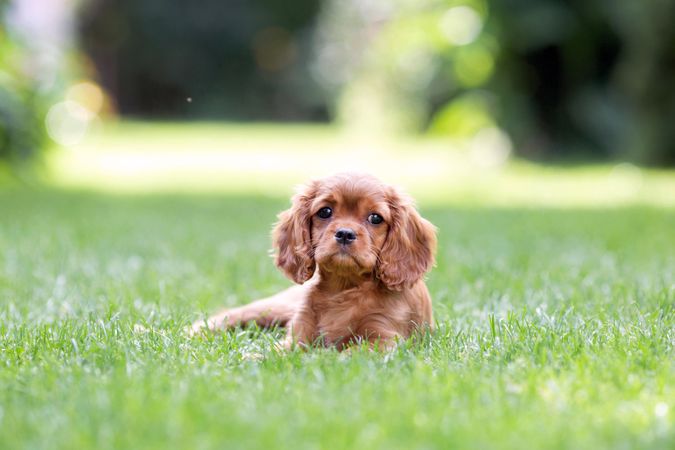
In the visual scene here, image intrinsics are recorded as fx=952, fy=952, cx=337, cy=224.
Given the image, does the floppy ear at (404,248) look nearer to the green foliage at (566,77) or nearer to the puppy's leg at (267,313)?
the puppy's leg at (267,313)

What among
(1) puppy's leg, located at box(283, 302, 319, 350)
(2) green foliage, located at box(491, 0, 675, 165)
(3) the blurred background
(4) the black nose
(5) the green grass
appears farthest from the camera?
(2) green foliage, located at box(491, 0, 675, 165)

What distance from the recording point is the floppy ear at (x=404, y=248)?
4.54m

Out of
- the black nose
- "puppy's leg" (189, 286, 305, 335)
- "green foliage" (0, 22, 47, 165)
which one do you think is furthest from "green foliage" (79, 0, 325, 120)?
the black nose

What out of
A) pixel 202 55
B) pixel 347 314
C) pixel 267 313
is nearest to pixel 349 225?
pixel 347 314

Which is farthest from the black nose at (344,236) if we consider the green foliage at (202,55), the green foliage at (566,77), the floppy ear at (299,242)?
the green foliage at (202,55)

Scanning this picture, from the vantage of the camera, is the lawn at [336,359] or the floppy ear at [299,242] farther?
the floppy ear at [299,242]

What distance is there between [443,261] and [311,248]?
8.90 feet

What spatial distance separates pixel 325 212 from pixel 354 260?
1.14ft

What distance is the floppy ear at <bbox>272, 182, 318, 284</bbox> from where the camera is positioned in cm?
469

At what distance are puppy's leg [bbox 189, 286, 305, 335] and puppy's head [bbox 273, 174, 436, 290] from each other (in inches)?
17.2

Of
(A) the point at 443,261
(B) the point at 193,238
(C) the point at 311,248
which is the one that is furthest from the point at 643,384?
(B) the point at 193,238

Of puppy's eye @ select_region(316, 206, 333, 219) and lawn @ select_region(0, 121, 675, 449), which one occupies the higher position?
puppy's eye @ select_region(316, 206, 333, 219)

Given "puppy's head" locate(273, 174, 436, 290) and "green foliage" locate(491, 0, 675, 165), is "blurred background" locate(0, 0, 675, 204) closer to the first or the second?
"green foliage" locate(491, 0, 675, 165)

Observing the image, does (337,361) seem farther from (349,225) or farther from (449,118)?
(449,118)
